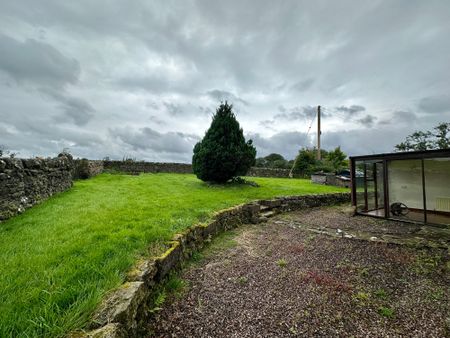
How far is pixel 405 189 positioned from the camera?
9.79 meters

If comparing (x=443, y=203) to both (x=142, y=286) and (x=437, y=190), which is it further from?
(x=142, y=286)

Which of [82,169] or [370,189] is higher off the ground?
[82,169]

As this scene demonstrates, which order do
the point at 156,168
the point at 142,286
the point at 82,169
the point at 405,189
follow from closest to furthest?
the point at 142,286 < the point at 405,189 < the point at 82,169 < the point at 156,168

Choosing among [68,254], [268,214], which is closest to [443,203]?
[268,214]

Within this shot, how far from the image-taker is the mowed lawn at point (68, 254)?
6.16 ft

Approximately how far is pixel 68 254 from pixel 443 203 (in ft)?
42.9

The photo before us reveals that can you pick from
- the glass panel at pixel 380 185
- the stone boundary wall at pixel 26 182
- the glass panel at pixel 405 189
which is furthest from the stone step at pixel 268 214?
the stone boundary wall at pixel 26 182

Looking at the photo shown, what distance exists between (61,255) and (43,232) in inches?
55.4

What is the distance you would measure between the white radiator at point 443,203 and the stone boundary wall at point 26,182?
14.9 metres

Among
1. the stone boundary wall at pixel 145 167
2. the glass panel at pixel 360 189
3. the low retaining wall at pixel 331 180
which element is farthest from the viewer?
the stone boundary wall at pixel 145 167

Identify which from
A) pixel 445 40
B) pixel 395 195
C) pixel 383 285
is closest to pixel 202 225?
pixel 383 285

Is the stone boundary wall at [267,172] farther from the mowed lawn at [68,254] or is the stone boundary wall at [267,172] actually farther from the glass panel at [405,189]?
the mowed lawn at [68,254]

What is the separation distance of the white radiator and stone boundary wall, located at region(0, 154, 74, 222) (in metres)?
14.9

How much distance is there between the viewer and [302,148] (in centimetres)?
2611
